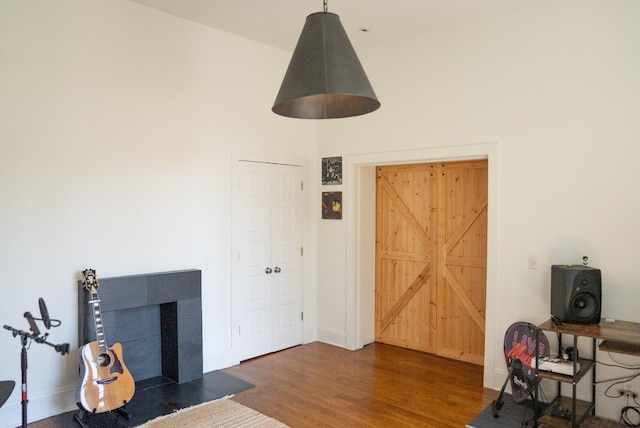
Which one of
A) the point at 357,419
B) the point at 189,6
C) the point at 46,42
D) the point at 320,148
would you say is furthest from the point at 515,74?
the point at 46,42

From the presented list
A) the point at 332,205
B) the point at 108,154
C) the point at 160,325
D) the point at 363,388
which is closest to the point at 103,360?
the point at 160,325

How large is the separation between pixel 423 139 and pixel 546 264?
63.3 inches

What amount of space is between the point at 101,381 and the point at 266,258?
2.05 metres

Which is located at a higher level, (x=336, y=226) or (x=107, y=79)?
(x=107, y=79)

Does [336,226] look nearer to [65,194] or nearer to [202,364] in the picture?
[202,364]

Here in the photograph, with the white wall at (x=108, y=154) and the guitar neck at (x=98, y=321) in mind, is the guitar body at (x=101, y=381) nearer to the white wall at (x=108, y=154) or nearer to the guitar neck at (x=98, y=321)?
the guitar neck at (x=98, y=321)

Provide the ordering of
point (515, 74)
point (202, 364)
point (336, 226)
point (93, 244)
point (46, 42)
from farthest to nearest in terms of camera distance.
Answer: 1. point (336, 226)
2. point (202, 364)
3. point (515, 74)
4. point (93, 244)
5. point (46, 42)

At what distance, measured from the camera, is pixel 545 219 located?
3752mm

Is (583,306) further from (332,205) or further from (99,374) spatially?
(99,374)

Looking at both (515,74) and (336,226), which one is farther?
(336,226)

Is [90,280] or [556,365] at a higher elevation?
[90,280]

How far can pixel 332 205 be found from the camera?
17.2ft

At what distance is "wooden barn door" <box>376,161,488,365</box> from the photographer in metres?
4.64

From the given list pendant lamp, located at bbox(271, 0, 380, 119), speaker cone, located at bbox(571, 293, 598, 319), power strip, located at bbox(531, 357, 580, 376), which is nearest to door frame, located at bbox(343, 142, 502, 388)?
→ speaker cone, located at bbox(571, 293, 598, 319)
